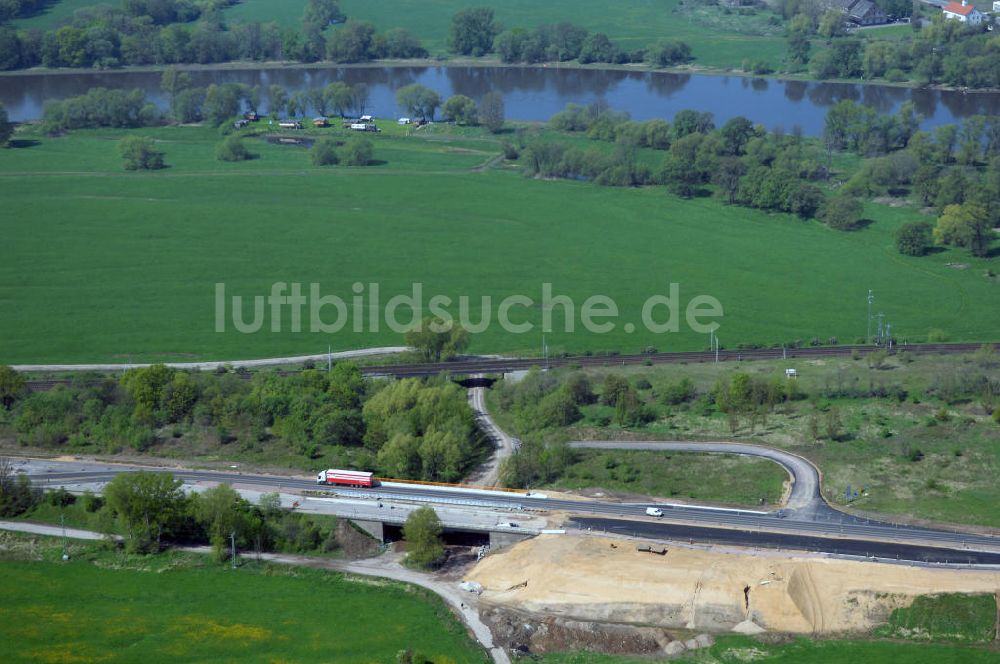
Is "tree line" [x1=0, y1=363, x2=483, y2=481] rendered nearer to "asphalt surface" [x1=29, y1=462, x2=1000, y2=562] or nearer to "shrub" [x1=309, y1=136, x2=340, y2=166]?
"asphalt surface" [x1=29, y1=462, x2=1000, y2=562]

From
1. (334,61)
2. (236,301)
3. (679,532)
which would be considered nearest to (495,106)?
A: (334,61)

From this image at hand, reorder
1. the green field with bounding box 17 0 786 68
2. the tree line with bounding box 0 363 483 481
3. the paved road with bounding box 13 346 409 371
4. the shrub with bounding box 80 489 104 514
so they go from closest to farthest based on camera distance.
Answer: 1. the shrub with bounding box 80 489 104 514
2. the tree line with bounding box 0 363 483 481
3. the paved road with bounding box 13 346 409 371
4. the green field with bounding box 17 0 786 68

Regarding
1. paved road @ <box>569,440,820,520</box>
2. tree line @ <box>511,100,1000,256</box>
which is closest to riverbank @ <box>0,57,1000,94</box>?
tree line @ <box>511,100,1000,256</box>

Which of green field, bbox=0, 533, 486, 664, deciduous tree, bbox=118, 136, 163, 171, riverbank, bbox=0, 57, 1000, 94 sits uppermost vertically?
riverbank, bbox=0, 57, 1000, 94

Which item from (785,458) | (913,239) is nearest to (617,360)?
(785,458)

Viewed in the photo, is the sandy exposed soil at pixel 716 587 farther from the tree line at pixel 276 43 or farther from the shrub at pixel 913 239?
the tree line at pixel 276 43

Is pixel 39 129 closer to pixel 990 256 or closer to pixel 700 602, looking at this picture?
pixel 990 256
